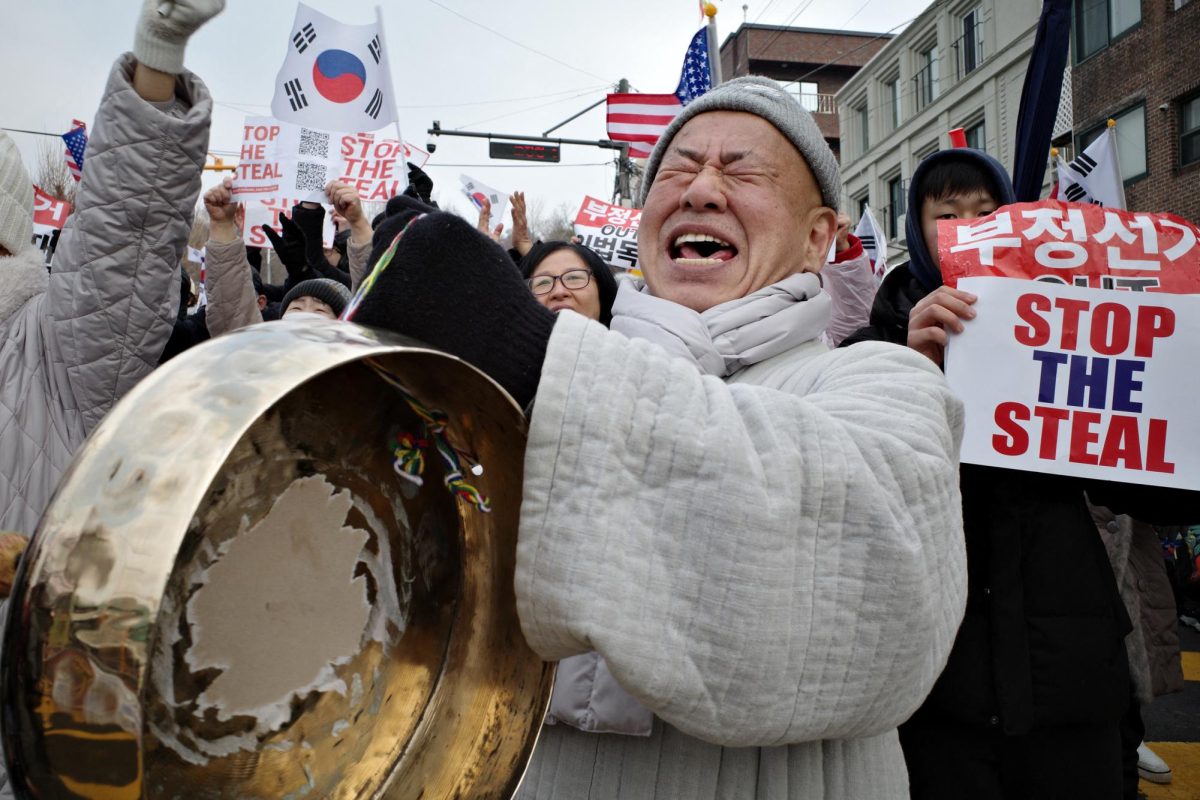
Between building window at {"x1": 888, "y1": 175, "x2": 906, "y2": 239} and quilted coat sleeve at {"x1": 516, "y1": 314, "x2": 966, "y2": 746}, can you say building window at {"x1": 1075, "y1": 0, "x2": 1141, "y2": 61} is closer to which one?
building window at {"x1": 888, "y1": 175, "x2": 906, "y2": 239}

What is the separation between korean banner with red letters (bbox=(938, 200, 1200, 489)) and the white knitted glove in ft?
5.67

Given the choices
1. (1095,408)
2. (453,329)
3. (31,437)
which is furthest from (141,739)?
(1095,408)

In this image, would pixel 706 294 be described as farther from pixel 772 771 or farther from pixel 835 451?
pixel 772 771

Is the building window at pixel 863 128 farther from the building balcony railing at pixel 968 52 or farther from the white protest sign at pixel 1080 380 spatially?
the white protest sign at pixel 1080 380

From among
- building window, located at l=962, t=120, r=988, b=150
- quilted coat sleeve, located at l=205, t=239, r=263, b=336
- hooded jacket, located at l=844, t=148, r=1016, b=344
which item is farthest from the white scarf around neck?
building window, located at l=962, t=120, r=988, b=150

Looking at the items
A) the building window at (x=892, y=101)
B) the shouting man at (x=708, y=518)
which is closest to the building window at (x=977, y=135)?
the building window at (x=892, y=101)

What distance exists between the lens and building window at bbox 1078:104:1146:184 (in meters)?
17.3

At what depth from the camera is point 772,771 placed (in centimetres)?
111

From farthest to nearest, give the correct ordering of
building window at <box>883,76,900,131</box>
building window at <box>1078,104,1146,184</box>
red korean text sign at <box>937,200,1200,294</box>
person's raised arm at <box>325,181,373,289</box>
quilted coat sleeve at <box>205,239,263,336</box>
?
building window at <box>883,76,900,131</box> → building window at <box>1078,104,1146,184</box> → person's raised arm at <box>325,181,373,289</box> → quilted coat sleeve at <box>205,239,263,336</box> → red korean text sign at <box>937,200,1200,294</box>

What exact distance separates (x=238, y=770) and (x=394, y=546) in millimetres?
211

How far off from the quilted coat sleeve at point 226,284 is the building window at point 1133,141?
1857 cm

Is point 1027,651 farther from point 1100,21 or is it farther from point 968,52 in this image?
point 968,52

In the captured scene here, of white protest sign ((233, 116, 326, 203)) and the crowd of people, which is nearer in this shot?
the crowd of people

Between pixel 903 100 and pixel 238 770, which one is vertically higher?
pixel 903 100
